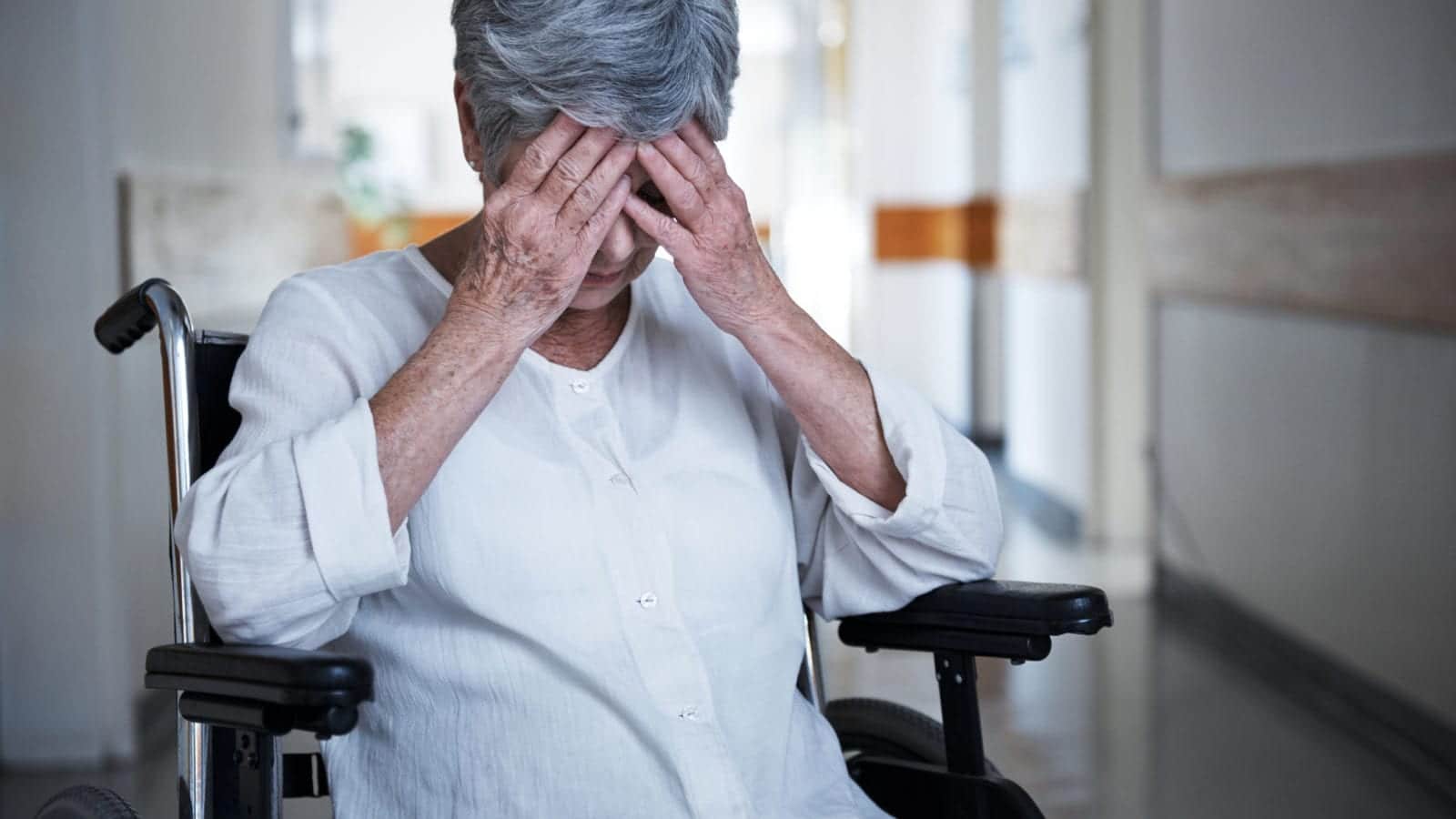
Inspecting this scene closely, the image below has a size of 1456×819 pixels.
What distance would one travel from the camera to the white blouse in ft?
4.04

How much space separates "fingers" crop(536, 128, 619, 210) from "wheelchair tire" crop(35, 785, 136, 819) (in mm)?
546

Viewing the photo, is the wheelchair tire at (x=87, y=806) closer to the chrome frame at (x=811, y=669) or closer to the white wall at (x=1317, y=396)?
the chrome frame at (x=811, y=669)

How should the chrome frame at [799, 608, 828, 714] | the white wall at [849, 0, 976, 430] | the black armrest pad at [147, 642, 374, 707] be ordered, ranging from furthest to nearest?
the white wall at [849, 0, 976, 430], the chrome frame at [799, 608, 828, 714], the black armrest pad at [147, 642, 374, 707]

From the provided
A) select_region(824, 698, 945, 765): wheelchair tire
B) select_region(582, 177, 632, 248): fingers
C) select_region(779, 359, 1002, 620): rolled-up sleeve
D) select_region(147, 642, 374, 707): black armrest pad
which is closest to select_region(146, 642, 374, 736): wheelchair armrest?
select_region(147, 642, 374, 707): black armrest pad

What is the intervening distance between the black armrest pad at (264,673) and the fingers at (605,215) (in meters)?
0.38

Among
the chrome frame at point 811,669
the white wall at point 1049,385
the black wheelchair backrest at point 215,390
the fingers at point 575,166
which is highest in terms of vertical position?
the fingers at point 575,166

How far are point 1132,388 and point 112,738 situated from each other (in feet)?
10.7

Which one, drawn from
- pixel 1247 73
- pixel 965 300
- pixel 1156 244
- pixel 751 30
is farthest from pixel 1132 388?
pixel 751 30

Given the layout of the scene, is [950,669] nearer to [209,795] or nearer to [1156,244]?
[209,795]

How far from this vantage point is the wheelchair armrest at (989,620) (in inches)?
50.4

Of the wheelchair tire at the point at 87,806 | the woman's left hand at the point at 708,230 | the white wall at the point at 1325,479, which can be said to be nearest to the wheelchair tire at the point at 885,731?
the woman's left hand at the point at 708,230

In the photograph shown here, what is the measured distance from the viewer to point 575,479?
1.28 meters

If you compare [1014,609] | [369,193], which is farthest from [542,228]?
[369,193]

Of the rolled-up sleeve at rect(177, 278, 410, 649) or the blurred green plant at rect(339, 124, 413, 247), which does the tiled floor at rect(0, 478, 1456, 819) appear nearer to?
the rolled-up sleeve at rect(177, 278, 410, 649)
